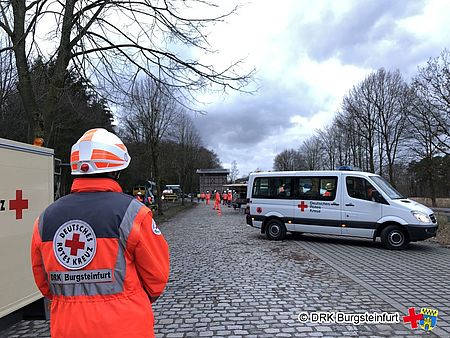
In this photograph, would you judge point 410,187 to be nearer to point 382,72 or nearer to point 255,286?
point 382,72

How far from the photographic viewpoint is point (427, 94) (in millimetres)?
28531

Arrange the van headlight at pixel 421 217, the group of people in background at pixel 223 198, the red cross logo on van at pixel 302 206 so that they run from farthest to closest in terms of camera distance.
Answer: the group of people in background at pixel 223 198 → the red cross logo on van at pixel 302 206 → the van headlight at pixel 421 217

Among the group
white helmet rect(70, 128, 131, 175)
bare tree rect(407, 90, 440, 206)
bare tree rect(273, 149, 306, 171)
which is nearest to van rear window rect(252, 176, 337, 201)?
white helmet rect(70, 128, 131, 175)

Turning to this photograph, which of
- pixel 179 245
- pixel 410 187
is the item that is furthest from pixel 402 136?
pixel 179 245

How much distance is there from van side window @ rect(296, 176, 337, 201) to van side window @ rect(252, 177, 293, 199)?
0.41 m

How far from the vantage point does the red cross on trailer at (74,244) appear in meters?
2.17

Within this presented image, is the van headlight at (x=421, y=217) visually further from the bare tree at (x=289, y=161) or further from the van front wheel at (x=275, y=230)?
the bare tree at (x=289, y=161)

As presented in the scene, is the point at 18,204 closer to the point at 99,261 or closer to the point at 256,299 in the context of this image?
the point at 99,261

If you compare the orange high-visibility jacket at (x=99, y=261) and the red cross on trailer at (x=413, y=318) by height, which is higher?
the orange high-visibility jacket at (x=99, y=261)

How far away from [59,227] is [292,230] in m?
12.3

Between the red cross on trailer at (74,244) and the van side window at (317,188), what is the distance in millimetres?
11621

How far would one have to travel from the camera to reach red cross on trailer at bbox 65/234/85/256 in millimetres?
2166

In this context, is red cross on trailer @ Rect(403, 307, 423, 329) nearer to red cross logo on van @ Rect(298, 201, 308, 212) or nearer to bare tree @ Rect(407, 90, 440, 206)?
red cross logo on van @ Rect(298, 201, 308, 212)

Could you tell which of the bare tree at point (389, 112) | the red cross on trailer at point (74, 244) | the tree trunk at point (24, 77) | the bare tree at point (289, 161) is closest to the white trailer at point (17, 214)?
the red cross on trailer at point (74, 244)
